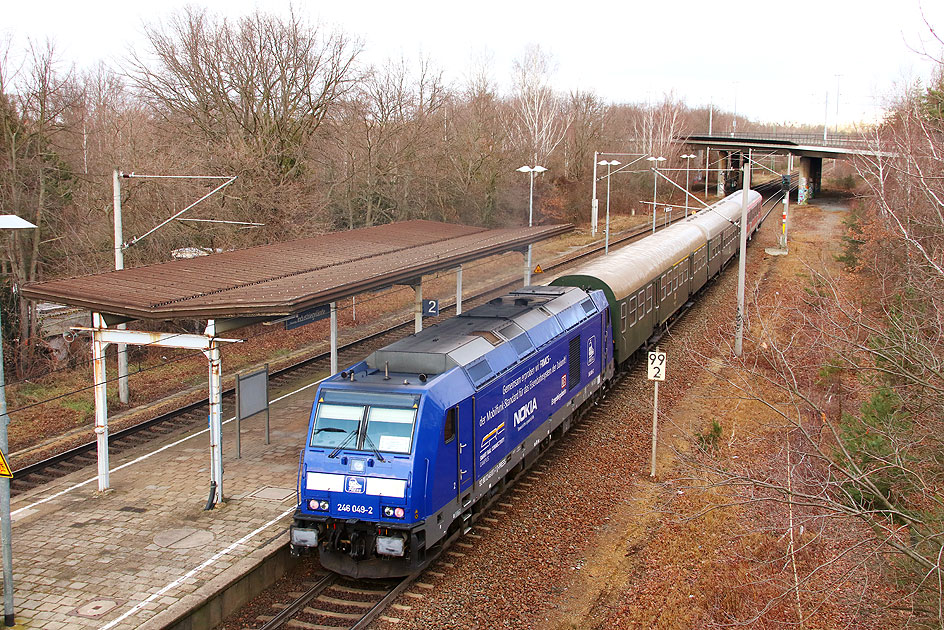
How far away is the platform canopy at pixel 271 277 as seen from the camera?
12.4m

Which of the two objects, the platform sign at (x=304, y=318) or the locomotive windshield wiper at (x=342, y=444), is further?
the platform sign at (x=304, y=318)

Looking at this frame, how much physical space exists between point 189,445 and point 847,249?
31646 millimetres

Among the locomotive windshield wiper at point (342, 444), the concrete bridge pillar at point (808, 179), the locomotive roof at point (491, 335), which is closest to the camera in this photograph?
the locomotive windshield wiper at point (342, 444)

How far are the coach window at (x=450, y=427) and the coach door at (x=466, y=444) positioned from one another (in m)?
0.14

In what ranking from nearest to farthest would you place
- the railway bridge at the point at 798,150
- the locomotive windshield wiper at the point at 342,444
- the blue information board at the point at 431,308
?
the locomotive windshield wiper at the point at 342,444
the blue information board at the point at 431,308
the railway bridge at the point at 798,150

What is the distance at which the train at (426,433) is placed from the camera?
10.6m

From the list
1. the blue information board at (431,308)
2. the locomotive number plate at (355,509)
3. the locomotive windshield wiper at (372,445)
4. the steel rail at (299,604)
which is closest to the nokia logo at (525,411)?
the locomotive windshield wiper at (372,445)

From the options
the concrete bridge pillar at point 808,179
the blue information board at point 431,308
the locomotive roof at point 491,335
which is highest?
the concrete bridge pillar at point 808,179

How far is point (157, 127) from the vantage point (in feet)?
108

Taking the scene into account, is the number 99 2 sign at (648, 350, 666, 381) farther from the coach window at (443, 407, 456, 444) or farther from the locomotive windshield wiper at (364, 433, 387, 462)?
the locomotive windshield wiper at (364, 433, 387, 462)

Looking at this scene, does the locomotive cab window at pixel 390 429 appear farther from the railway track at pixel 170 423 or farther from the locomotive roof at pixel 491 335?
the railway track at pixel 170 423

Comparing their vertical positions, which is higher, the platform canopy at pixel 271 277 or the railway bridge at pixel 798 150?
the railway bridge at pixel 798 150

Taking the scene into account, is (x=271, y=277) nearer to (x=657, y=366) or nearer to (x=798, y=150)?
(x=657, y=366)

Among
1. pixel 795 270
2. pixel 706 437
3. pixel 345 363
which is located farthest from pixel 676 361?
pixel 795 270
